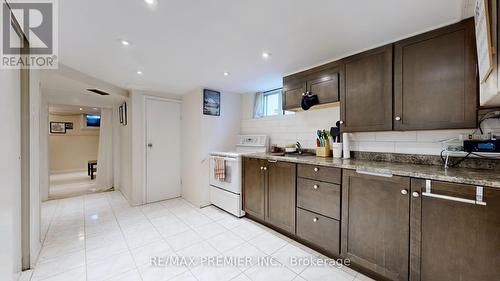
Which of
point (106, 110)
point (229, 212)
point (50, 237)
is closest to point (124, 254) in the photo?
point (50, 237)

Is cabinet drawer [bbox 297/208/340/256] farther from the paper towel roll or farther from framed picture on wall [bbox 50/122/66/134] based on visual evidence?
framed picture on wall [bbox 50/122/66/134]

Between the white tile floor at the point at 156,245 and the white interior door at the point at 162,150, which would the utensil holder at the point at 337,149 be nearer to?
the white tile floor at the point at 156,245

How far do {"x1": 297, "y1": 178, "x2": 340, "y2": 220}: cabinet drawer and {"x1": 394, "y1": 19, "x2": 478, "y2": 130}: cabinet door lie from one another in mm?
832

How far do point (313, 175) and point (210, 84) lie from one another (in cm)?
220

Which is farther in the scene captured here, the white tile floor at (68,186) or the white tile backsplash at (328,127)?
the white tile floor at (68,186)

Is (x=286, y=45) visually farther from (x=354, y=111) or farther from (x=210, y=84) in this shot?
(x=210, y=84)

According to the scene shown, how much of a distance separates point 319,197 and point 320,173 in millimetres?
248

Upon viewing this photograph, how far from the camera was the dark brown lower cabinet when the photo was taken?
88.0 inches

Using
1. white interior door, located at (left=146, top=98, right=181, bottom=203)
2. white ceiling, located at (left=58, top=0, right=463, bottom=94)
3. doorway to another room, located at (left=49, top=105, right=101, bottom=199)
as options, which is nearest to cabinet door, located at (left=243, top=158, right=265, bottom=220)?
white ceiling, located at (left=58, top=0, right=463, bottom=94)

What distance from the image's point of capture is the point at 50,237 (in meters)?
2.35

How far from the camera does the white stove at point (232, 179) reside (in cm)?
293

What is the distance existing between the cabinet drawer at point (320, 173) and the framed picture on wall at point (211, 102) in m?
1.98

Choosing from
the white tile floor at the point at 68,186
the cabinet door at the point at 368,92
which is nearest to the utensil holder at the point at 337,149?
the cabinet door at the point at 368,92

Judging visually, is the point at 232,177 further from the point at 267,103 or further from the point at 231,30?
the point at 231,30
